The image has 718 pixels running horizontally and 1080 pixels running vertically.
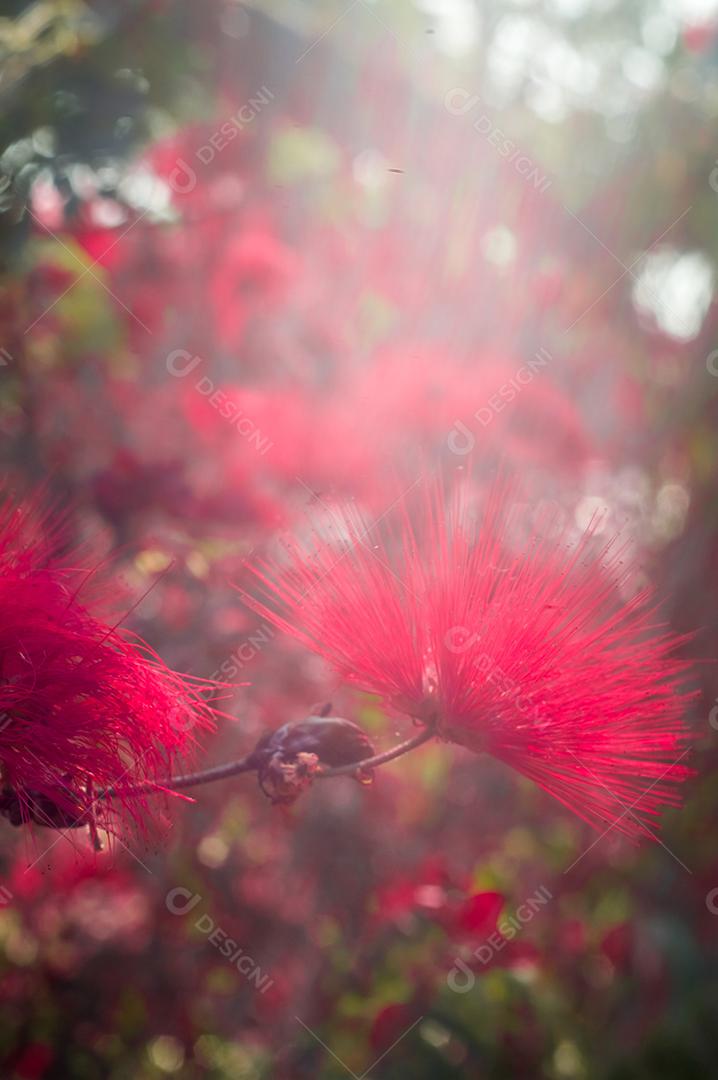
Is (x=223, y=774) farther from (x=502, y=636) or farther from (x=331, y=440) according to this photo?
(x=331, y=440)

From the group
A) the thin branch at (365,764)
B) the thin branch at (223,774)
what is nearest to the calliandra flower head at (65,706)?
the thin branch at (223,774)

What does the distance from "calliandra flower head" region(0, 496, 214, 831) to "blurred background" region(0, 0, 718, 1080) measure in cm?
9

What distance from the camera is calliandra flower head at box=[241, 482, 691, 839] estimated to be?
0.96 metres

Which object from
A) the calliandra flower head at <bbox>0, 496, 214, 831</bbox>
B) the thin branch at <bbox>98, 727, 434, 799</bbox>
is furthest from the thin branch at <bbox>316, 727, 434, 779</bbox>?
the calliandra flower head at <bbox>0, 496, 214, 831</bbox>

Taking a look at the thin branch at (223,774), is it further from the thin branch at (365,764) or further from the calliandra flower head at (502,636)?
the calliandra flower head at (502,636)

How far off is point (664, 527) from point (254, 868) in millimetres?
1862

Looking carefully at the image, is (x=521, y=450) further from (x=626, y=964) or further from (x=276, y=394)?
(x=626, y=964)

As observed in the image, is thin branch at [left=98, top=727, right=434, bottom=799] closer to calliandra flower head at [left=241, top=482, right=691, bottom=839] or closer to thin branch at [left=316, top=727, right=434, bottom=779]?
thin branch at [left=316, top=727, right=434, bottom=779]

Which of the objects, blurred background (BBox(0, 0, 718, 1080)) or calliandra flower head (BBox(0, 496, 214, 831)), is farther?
blurred background (BBox(0, 0, 718, 1080))

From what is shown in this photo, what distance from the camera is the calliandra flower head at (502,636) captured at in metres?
0.96

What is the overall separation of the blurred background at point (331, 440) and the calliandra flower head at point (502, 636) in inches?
5.6

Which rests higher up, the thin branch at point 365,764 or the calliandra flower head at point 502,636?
the calliandra flower head at point 502,636

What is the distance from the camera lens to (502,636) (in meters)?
0.95

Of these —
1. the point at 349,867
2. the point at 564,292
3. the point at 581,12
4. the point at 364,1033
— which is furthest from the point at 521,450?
the point at 581,12
